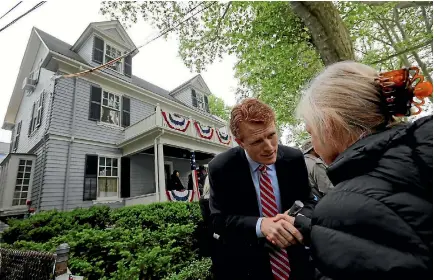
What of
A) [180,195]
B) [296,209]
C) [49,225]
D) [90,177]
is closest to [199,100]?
[180,195]

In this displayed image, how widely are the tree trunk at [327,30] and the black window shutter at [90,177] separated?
401 inches

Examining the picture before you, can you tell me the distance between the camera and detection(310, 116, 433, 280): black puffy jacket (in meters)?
0.74

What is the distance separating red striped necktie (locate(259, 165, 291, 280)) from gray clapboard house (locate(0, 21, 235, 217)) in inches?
353

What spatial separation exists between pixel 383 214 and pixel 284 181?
3.99ft

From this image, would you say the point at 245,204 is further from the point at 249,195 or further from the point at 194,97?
the point at 194,97

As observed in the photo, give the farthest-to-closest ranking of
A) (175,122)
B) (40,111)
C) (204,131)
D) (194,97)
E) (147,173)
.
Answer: (194,97) < (204,131) < (147,173) < (175,122) < (40,111)

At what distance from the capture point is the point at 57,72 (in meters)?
10.6

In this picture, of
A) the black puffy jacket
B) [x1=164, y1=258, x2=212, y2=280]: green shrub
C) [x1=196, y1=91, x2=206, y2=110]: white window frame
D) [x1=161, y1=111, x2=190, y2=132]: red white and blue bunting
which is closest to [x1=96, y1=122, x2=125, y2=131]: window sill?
[x1=161, y1=111, x2=190, y2=132]: red white and blue bunting

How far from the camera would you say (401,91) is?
3.45ft

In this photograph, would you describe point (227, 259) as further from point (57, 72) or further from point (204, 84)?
point (204, 84)

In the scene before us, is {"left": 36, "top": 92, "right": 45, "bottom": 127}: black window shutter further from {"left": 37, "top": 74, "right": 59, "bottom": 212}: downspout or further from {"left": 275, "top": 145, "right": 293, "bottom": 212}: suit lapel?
{"left": 275, "top": 145, "right": 293, "bottom": 212}: suit lapel

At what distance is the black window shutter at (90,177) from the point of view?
1021 centimetres

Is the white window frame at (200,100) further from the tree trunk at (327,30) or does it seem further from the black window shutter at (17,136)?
the tree trunk at (327,30)

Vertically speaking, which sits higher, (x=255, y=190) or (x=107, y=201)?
(x=107, y=201)
